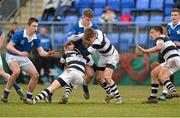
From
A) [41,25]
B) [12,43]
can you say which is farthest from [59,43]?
[12,43]

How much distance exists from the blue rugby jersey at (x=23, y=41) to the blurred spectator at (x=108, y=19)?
10229mm

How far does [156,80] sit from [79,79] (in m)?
2.41

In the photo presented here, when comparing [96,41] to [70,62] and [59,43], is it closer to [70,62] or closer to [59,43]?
[70,62]

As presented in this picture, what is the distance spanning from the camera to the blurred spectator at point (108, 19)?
28.6 metres

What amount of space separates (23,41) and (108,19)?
11.4 meters

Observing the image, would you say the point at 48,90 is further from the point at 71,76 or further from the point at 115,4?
the point at 115,4

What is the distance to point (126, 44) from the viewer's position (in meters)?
28.2

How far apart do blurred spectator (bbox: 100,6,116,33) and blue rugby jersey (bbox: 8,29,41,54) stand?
10229mm

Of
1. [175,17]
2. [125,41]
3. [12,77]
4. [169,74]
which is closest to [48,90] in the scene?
[12,77]

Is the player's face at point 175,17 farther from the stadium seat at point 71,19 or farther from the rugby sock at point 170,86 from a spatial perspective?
the stadium seat at point 71,19

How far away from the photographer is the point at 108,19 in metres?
29.4

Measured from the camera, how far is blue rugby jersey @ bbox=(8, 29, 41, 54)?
18234 millimetres

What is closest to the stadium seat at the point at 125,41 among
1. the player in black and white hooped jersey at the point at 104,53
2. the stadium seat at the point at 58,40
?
the stadium seat at the point at 58,40

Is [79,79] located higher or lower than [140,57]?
higher
